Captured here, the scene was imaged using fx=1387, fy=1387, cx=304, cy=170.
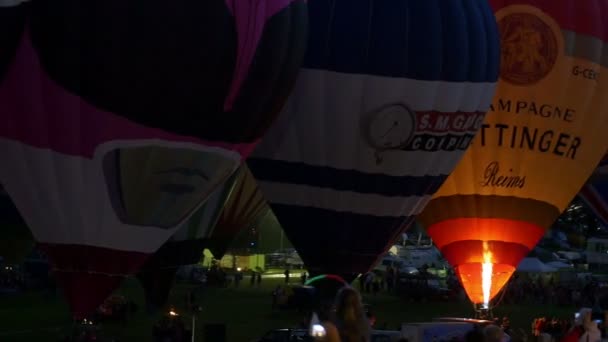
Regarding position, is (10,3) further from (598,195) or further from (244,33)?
(598,195)

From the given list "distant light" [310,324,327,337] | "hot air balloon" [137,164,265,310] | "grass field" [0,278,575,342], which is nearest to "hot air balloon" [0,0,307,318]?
"hot air balloon" [137,164,265,310]

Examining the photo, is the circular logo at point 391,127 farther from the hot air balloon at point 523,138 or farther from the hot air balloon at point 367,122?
the hot air balloon at point 523,138

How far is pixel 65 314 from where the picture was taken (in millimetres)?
18562

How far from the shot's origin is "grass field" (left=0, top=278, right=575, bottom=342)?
53.7 ft

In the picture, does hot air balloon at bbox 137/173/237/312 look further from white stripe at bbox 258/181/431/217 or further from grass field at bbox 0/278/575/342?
white stripe at bbox 258/181/431/217

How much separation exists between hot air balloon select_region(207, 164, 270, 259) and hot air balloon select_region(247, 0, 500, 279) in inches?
98.3

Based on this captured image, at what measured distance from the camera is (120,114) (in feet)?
33.2

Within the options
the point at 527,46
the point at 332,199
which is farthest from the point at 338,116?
the point at 527,46

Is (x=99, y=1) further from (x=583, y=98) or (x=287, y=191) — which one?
(x=583, y=98)

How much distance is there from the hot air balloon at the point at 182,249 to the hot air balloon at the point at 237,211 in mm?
245

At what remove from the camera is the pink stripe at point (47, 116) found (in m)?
9.79

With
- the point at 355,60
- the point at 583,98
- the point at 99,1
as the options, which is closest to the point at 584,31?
the point at 583,98

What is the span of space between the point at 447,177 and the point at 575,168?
208cm

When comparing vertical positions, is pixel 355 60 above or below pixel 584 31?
below
